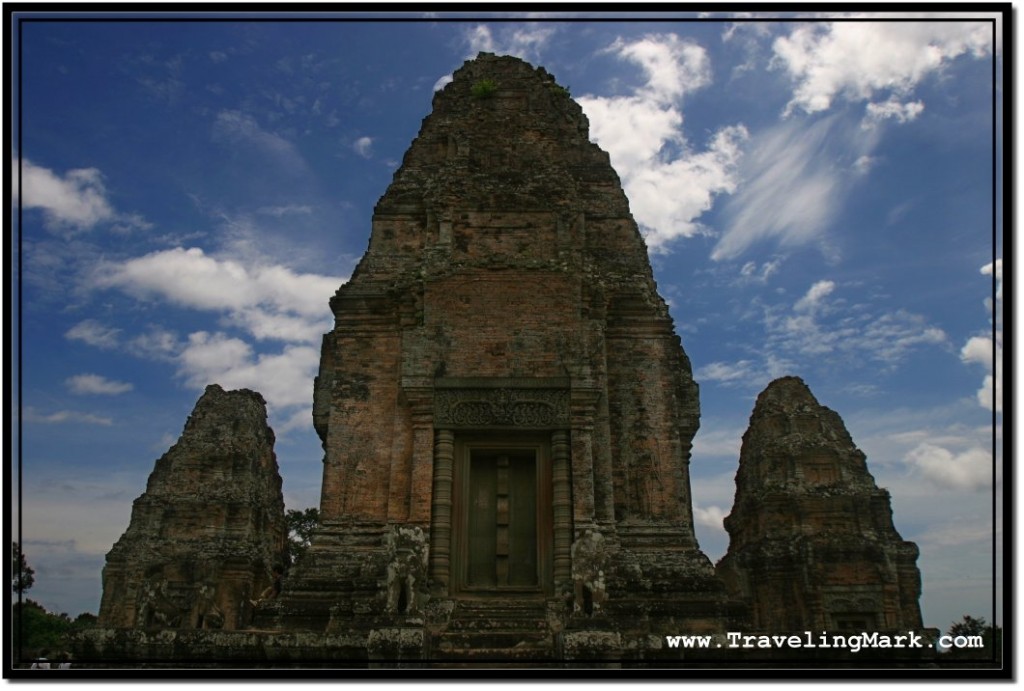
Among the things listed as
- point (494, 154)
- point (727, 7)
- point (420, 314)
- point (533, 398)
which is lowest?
point (533, 398)

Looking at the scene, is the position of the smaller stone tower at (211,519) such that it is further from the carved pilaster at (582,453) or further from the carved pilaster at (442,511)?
the carved pilaster at (582,453)

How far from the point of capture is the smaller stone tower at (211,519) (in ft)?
86.9

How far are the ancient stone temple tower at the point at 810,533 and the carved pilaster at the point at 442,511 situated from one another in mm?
11953

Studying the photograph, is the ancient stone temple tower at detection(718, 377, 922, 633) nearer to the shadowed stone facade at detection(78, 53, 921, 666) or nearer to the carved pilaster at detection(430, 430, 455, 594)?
the shadowed stone facade at detection(78, 53, 921, 666)

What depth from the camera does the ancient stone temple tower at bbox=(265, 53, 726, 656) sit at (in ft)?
40.0

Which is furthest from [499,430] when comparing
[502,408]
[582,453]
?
[582,453]

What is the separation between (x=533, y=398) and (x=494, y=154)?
622 centimetres

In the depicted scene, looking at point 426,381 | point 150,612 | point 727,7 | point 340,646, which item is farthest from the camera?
point 426,381

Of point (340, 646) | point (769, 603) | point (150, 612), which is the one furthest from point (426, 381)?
point (769, 603)

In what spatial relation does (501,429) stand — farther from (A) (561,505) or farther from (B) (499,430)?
(A) (561,505)

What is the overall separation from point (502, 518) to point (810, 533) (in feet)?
44.5

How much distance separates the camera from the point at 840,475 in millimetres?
24953

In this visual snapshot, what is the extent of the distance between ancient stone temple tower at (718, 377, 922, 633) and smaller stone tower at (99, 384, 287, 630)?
14975mm

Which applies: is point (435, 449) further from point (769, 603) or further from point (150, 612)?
point (769, 603)
